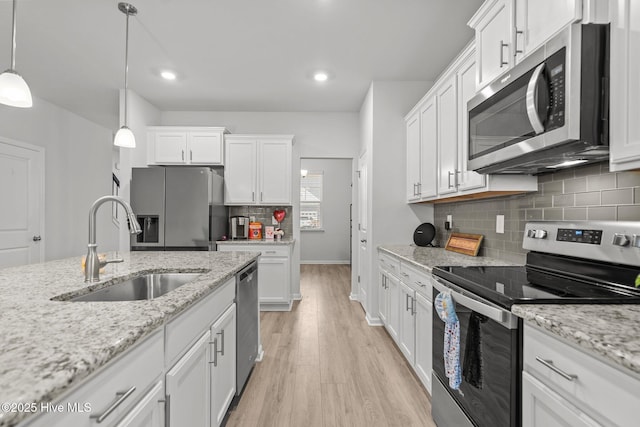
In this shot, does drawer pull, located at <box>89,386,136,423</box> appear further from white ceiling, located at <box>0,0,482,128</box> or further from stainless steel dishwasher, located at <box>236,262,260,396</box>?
Answer: white ceiling, located at <box>0,0,482,128</box>

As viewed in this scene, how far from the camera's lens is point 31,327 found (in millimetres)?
833

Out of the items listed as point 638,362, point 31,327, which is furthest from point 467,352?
point 31,327

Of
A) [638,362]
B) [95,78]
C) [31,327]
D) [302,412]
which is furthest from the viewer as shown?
[95,78]

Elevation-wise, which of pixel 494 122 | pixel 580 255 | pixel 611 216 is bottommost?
pixel 580 255

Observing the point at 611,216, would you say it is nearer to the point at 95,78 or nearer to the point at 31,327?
the point at 31,327

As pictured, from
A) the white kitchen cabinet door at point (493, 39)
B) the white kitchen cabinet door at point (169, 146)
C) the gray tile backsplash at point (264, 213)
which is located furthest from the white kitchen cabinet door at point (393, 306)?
the white kitchen cabinet door at point (169, 146)

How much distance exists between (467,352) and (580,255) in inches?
24.5

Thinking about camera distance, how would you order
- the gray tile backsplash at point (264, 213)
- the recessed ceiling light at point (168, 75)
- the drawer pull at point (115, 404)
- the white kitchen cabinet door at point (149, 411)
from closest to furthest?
the drawer pull at point (115, 404) → the white kitchen cabinet door at point (149, 411) → the recessed ceiling light at point (168, 75) → the gray tile backsplash at point (264, 213)

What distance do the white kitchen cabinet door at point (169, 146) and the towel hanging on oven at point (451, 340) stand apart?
3.79 metres

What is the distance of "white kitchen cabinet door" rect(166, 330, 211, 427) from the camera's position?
1.09 meters

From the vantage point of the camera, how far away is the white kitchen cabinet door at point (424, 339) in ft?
6.70

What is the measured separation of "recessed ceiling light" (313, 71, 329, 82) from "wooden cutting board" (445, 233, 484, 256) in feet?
6.91

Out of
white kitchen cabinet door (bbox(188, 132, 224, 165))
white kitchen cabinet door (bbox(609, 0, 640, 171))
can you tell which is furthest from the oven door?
white kitchen cabinet door (bbox(188, 132, 224, 165))

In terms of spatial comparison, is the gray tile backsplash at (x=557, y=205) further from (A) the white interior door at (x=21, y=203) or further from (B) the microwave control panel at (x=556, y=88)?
(A) the white interior door at (x=21, y=203)
